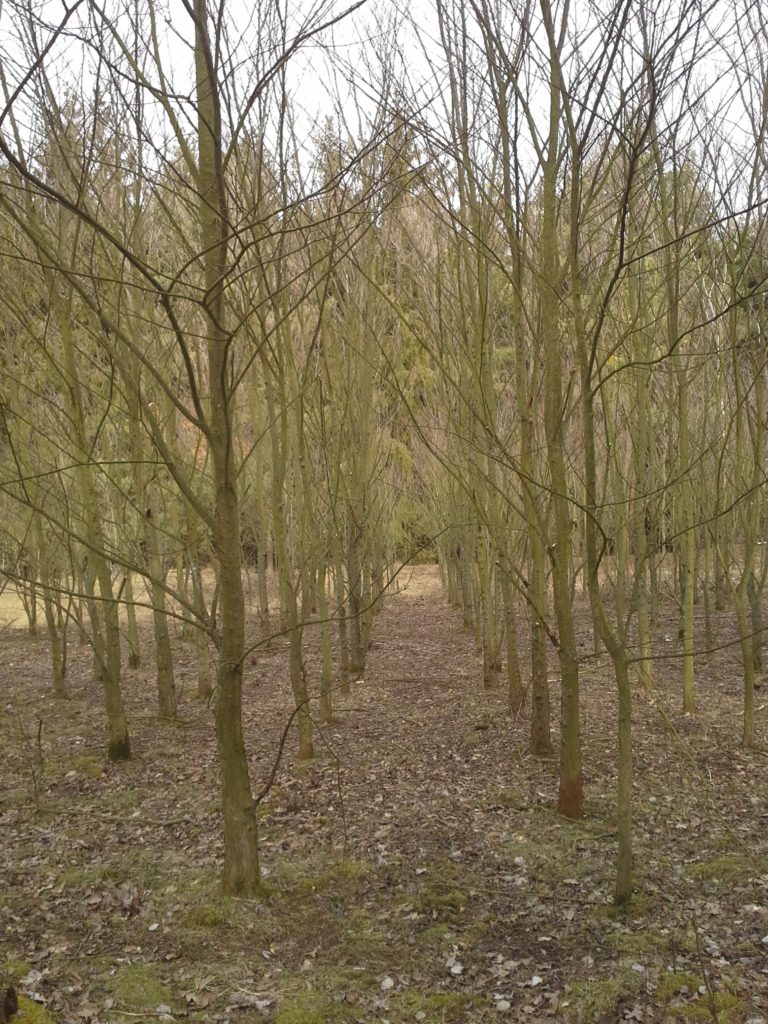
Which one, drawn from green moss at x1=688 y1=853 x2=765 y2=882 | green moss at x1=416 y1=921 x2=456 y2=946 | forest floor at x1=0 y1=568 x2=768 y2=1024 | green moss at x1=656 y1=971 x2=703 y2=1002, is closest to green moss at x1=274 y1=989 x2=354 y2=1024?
forest floor at x1=0 y1=568 x2=768 y2=1024

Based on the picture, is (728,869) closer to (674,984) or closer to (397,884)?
(674,984)

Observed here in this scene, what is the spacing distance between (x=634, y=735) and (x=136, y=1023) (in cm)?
512

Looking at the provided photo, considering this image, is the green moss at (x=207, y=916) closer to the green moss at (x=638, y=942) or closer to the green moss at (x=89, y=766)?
the green moss at (x=638, y=942)

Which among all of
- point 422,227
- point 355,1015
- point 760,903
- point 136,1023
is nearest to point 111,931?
point 136,1023

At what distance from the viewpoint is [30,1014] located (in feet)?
10.0

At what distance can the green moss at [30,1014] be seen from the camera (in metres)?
3.01

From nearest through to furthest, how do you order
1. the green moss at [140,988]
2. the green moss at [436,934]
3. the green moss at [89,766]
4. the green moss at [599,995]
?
the green moss at [599,995], the green moss at [140,988], the green moss at [436,934], the green moss at [89,766]

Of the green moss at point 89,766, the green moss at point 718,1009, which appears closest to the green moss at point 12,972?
A: the green moss at point 718,1009

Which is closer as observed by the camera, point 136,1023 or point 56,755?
point 136,1023

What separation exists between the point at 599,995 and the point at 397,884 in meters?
1.39

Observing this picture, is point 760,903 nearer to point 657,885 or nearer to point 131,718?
point 657,885

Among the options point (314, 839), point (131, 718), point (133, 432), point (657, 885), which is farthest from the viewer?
point (131, 718)

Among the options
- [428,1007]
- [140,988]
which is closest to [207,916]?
[140,988]

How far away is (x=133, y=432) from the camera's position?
6008 millimetres
